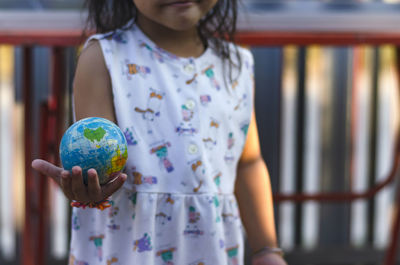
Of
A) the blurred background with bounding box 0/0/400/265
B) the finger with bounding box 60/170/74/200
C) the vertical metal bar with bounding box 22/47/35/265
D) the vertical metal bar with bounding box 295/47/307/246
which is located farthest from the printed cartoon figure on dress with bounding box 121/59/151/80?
the vertical metal bar with bounding box 295/47/307/246

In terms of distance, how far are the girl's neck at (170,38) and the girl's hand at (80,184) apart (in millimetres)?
386

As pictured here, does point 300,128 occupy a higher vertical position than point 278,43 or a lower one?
lower

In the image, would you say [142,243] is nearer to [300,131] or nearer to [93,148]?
[93,148]

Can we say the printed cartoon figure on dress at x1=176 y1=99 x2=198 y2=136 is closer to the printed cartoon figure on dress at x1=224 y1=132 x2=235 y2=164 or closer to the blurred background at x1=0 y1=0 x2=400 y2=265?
the printed cartoon figure on dress at x1=224 y1=132 x2=235 y2=164

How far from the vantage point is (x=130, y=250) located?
1.13 m

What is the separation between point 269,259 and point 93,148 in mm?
560

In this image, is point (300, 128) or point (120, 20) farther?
point (300, 128)

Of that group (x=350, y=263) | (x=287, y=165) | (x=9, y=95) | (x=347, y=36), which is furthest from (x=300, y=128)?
(x=9, y=95)

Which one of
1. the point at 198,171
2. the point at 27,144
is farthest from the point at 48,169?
the point at 27,144

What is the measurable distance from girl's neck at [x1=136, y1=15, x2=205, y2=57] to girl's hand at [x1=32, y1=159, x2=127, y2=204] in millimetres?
386

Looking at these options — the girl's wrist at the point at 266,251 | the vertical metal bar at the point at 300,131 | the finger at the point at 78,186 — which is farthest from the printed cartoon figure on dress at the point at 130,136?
the vertical metal bar at the point at 300,131

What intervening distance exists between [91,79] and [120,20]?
0.24m

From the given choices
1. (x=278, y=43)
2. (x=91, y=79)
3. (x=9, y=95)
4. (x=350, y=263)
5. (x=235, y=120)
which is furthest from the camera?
(x=350, y=263)

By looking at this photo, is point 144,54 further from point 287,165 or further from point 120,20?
point 287,165
